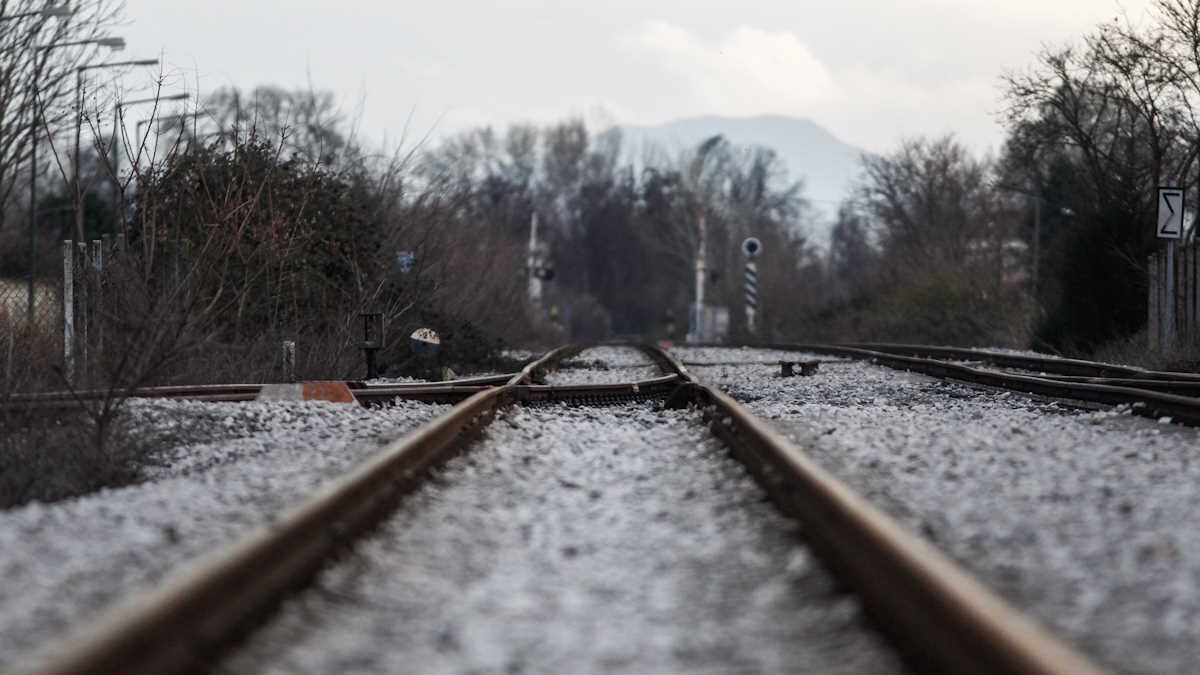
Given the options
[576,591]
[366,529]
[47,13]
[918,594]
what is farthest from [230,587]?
[47,13]

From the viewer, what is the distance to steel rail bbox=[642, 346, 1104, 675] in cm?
290

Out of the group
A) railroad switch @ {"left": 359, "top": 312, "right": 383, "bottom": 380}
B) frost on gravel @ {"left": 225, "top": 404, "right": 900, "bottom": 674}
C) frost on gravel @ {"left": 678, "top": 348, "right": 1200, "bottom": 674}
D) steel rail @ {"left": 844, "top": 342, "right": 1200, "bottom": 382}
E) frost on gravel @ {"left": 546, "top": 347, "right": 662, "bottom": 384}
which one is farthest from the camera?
frost on gravel @ {"left": 546, "top": 347, "right": 662, "bottom": 384}

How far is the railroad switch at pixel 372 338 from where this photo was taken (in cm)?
1520

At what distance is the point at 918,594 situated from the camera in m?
3.49

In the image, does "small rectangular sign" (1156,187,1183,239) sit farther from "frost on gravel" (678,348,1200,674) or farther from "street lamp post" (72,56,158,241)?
"street lamp post" (72,56,158,241)

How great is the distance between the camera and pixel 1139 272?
23609mm

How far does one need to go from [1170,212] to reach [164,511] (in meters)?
15.7

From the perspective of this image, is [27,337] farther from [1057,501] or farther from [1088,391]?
[1057,501]

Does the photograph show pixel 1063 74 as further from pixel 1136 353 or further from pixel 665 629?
pixel 665 629

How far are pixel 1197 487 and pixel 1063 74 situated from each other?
27918 millimetres

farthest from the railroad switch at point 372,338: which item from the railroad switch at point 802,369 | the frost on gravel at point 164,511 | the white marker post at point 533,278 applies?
the white marker post at point 533,278

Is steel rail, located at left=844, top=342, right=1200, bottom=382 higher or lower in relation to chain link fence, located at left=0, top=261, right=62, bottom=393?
lower

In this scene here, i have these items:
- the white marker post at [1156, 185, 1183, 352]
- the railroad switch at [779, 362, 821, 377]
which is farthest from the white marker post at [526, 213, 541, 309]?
the railroad switch at [779, 362, 821, 377]

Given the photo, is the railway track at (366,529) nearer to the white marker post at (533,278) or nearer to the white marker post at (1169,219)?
the white marker post at (1169,219)
